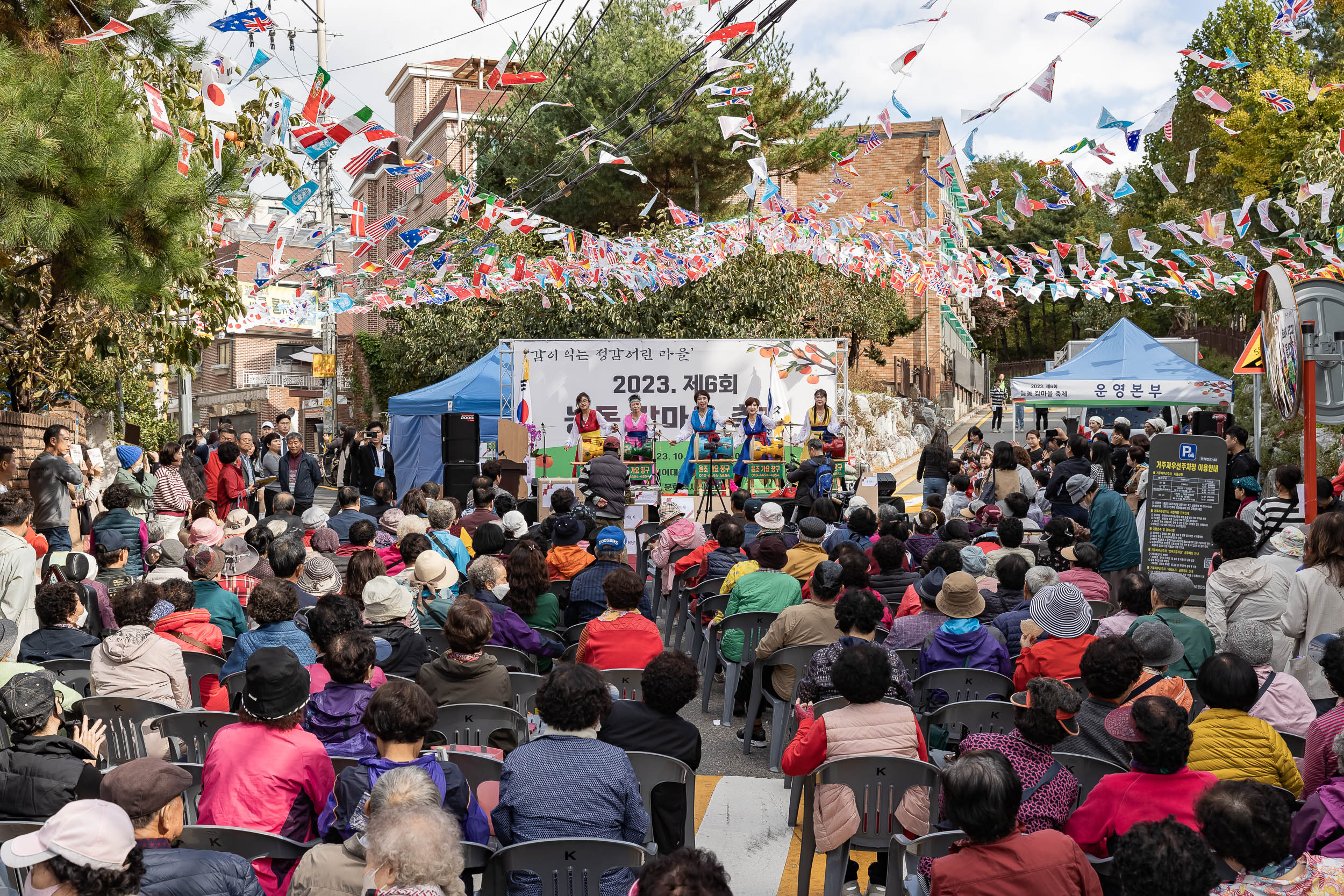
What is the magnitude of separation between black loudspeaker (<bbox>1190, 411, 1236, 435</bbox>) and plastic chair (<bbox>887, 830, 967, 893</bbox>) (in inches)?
516

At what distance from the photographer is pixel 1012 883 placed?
2.86 m

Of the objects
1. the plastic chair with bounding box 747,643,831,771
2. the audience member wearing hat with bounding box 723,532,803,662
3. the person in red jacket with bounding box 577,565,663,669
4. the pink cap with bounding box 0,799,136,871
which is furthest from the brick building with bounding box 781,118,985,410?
the pink cap with bounding box 0,799,136,871

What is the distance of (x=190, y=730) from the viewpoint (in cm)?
446

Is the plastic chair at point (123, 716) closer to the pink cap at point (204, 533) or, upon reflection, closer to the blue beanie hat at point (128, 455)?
the pink cap at point (204, 533)

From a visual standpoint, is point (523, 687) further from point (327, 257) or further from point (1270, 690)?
point (327, 257)

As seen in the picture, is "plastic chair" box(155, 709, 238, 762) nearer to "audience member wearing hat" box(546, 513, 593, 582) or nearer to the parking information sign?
"audience member wearing hat" box(546, 513, 593, 582)

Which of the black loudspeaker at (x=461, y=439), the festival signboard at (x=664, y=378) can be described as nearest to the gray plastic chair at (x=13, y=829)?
the festival signboard at (x=664, y=378)

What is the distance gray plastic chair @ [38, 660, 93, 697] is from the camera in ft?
16.7

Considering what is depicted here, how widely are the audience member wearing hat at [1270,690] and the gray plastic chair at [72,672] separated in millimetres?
5173

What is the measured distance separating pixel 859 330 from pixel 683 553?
18473 millimetres

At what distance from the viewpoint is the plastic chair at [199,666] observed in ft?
17.5

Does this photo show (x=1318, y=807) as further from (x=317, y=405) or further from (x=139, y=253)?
(x=317, y=405)

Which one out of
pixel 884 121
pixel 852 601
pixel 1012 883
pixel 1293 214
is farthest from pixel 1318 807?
pixel 1293 214

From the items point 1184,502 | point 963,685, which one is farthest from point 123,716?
point 1184,502
